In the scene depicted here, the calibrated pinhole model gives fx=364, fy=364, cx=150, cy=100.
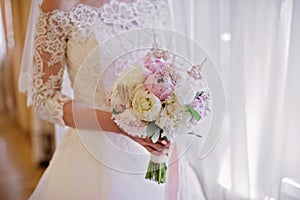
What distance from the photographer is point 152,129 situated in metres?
0.78

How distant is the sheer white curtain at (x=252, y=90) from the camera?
35.9 inches

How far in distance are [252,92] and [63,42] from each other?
55 centimetres

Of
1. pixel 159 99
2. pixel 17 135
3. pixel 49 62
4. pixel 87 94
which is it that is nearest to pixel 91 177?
pixel 87 94

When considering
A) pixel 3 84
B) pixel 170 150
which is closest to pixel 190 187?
pixel 170 150

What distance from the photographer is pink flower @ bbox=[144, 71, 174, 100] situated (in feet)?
2.44

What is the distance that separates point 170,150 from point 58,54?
424 mm

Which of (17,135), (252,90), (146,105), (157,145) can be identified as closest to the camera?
(146,105)

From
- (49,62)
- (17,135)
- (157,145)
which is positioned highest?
(49,62)

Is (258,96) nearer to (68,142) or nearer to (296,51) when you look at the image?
(296,51)

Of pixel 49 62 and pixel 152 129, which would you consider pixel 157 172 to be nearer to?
pixel 152 129

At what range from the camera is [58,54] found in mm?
1039

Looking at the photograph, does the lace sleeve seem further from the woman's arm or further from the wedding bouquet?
the wedding bouquet

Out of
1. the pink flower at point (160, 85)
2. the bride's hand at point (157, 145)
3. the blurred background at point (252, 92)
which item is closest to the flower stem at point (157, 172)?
the bride's hand at point (157, 145)

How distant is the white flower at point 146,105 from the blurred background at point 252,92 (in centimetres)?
34
